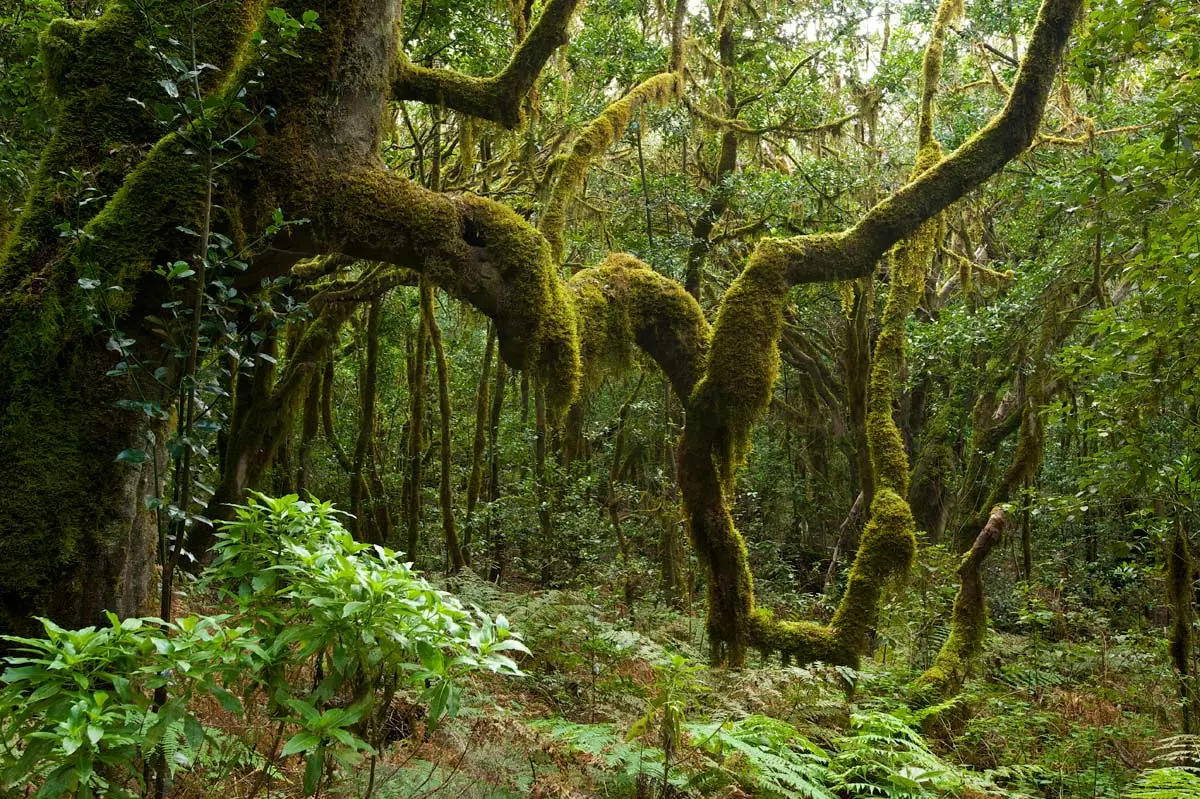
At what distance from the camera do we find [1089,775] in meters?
5.44

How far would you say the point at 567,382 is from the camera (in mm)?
5230

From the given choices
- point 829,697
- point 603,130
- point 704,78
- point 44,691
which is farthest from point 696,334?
point 704,78

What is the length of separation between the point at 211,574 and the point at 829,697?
4824 millimetres

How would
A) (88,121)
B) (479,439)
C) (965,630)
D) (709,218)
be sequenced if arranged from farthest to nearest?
1. (479,439)
2. (709,218)
3. (965,630)
4. (88,121)

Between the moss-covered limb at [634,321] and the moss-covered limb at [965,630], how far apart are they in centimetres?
291

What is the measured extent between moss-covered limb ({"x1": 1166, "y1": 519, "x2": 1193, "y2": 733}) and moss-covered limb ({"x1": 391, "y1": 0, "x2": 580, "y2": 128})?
6295mm

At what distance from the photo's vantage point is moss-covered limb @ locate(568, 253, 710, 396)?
19.0ft

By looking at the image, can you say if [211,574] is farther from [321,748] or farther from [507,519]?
[507,519]

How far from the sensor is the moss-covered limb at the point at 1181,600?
6355mm

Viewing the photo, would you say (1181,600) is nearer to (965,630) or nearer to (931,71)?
(965,630)

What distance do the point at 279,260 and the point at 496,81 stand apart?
2.24 metres

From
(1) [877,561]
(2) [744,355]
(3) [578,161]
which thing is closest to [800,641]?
(1) [877,561]

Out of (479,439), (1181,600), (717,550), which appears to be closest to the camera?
(717,550)

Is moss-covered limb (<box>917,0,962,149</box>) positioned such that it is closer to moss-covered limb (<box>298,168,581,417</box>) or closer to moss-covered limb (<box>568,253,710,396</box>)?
moss-covered limb (<box>568,253,710,396</box>)
